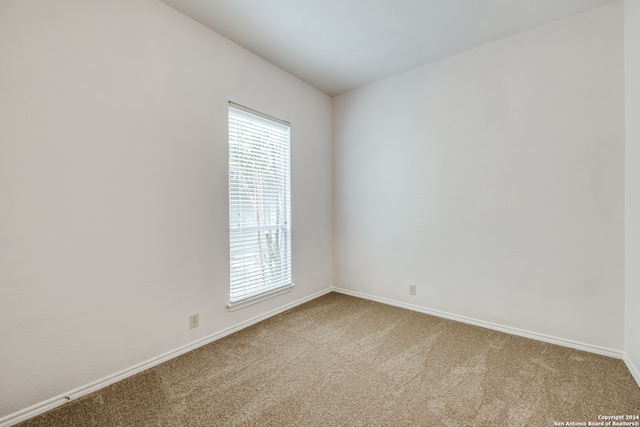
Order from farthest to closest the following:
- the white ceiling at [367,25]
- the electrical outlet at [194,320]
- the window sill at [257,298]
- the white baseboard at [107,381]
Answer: the window sill at [257,298] < the electrical outlet at [194,320] < the white ceiling at [367,25] < the white baseboard at [107,381]

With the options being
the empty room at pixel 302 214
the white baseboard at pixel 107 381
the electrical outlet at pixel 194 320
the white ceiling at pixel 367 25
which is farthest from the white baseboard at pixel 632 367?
the electrical outlet at pixel 194 320

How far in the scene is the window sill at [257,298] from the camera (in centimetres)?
261

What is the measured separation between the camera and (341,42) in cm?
262

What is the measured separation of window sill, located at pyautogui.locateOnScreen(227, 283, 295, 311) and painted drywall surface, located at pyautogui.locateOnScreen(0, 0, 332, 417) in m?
0.10

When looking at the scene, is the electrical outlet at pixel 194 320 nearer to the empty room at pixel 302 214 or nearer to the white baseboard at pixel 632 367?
the empty room at pixel 302 214

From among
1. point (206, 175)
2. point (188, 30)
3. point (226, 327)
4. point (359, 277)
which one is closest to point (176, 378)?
point (226, 327)

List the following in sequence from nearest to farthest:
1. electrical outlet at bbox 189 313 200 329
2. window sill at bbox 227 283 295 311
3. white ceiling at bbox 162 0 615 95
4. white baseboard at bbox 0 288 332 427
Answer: white baseboard at bbox 0 288 332 427 → white ceiling at bbox 162 0 615 95 → electrical outlet at bbox 189 313 200 329 → window sill at bbox 227 283 295 311

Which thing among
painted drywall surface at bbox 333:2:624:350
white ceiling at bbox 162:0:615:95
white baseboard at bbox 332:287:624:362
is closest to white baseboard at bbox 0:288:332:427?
white baseboard at bbox 332:287:624:362

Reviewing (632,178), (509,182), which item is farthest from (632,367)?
(509,182)

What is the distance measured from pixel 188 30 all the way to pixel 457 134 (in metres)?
2.75

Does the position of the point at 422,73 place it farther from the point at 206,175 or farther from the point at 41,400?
the point at 41,400

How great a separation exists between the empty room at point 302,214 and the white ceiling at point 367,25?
2 cm

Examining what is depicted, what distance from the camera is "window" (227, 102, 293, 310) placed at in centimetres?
265

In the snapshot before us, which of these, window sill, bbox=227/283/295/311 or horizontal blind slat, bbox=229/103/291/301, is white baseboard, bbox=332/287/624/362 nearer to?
window sill, bbox=227/283/295/311
